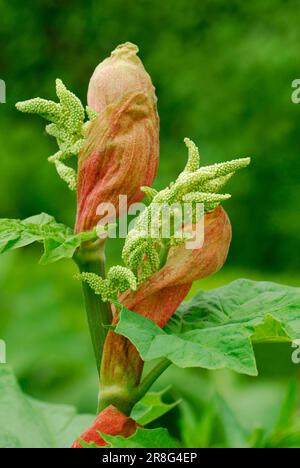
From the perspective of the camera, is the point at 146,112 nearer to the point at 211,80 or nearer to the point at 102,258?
the point at 102,258

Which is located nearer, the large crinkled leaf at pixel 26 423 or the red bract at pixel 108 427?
the red bract at pixel 108 427

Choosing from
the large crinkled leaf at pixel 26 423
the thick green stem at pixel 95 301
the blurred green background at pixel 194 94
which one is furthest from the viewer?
the blurred green background at pixel 194 94

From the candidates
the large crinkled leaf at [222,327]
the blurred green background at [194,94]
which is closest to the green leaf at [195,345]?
the large crinkled leaf at [222,327]

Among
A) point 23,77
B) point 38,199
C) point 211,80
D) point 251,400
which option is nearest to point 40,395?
point 251,400

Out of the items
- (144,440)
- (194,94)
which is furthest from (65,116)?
(194,94)

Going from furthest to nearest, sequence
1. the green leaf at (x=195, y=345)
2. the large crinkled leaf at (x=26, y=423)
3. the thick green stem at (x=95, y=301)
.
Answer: the large crinkled leaf at (x=26, y=423) → the thick green stem at (x=95, y=301) → the green leaf at (x=195, y=345)

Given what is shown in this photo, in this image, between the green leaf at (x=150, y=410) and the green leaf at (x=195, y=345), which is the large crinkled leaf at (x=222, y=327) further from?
the green leaf at (x=150, y=410)

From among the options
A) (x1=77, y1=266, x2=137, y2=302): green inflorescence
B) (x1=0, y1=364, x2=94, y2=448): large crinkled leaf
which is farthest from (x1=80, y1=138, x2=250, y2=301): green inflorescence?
(x1=0, y1=364, x2=94, y2=448): large crinkled leaf

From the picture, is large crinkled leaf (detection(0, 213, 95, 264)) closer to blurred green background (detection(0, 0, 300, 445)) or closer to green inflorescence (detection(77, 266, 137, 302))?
green inflorescence (detection(77, 266, 137, 302))
